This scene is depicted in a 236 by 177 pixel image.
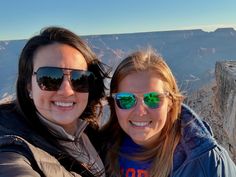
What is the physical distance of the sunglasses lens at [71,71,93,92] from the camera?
2.41m

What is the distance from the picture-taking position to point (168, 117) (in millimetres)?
2713

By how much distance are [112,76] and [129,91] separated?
250 millimetres

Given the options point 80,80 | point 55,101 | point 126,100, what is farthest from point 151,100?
point 55,101

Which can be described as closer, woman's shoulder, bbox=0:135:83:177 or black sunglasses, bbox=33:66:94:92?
woman's shoulder, bbox=0:135:83:177

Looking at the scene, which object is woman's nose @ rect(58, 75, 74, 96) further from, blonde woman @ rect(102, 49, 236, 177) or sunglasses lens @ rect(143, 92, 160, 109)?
sunglasses lens @ rect(143, 92, 160, 109)

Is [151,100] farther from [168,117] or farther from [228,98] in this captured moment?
[228,98]

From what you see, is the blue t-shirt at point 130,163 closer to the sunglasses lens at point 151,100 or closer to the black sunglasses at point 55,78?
the sunglasses lens at point 151,100

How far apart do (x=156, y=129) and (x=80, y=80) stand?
585 mm

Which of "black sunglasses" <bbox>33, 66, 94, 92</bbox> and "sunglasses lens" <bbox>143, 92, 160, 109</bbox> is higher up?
"black sunglasses" <bbox>33, 66, 94, 92</bbox>

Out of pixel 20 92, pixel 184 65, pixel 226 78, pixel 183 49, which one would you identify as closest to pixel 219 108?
pixel 226 78

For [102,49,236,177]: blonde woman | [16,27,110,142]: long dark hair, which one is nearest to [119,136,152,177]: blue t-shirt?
[102,49,236,177]: blonde woman

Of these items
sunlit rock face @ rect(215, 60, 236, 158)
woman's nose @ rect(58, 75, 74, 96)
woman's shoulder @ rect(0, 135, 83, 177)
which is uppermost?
woman's nose @ rect(58, 75, 74, 96)

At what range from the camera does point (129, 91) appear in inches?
102

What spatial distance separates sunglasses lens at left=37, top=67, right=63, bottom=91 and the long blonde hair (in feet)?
1.59
